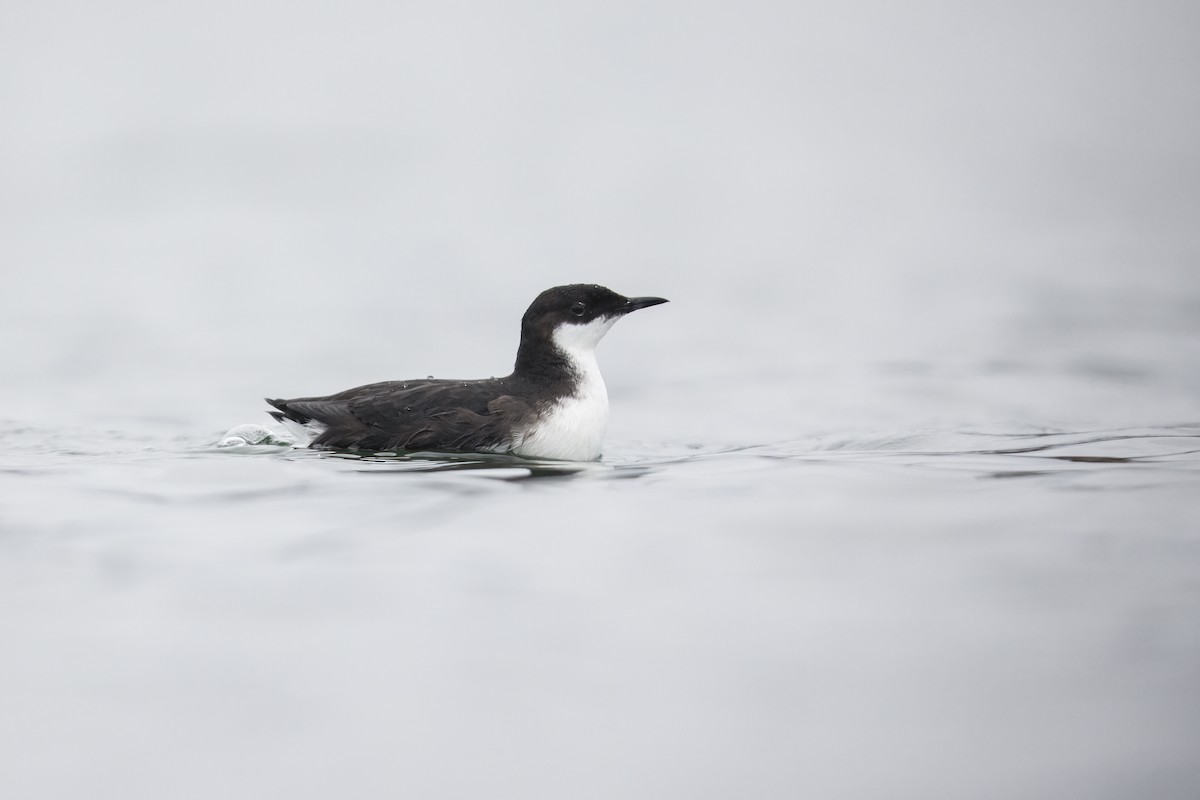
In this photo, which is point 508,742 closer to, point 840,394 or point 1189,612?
point 1189,612

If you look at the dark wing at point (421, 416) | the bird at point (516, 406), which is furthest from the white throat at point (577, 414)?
the dark wing at point (421, 416)

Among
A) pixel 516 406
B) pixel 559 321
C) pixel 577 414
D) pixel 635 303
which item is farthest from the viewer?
pixel 635 303

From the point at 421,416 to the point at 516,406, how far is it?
563 millimetres

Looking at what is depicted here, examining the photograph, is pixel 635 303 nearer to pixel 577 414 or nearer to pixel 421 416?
pixel 577 414

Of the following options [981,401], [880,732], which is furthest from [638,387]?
[880,732]

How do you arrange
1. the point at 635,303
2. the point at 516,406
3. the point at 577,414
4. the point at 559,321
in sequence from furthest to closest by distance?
the point at 635,303 → the point at 559,321 → the point at 577,414 → the point at 516,406

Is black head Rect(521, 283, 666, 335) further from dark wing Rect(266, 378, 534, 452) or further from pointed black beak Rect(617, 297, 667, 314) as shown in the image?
dark wing Rect(266, 378, 534, 452)

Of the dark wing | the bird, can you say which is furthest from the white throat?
the dark wing

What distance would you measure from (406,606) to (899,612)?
152 centimetres

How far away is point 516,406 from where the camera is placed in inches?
310

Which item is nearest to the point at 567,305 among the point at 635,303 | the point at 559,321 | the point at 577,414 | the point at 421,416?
the point at 559,321

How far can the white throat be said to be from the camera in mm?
7859

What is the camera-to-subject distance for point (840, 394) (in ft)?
39.0

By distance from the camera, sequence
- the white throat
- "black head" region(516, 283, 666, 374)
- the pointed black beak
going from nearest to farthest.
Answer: the white throat → "black head" region(516, 283, 666, 374) → the pointed black beak
